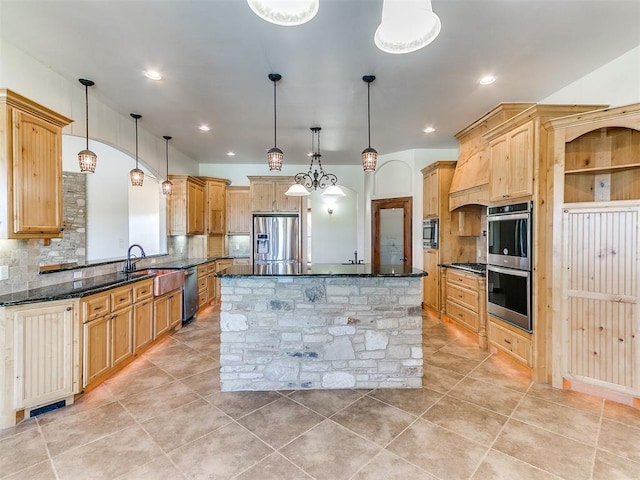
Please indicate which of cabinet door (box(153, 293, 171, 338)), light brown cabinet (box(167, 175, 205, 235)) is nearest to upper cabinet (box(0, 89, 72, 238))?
cabinet door (box(153, 293, 171, 338))

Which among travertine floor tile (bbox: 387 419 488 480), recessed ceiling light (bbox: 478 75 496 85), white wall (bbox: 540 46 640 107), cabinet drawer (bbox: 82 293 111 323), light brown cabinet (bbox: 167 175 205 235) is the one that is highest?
recessed ceiling light (bbox: 478 75 496 85)

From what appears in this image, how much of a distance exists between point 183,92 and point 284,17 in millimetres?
2612

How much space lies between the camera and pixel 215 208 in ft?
20.4

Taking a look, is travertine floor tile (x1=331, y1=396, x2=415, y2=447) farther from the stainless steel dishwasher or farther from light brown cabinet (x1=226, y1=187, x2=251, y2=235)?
light brown cabinet (x1=226, y1=187, x2=251, y2=235)

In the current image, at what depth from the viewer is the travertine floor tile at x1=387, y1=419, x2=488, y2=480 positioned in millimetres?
1769

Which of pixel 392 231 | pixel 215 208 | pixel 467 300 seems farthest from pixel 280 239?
pixel 467 300

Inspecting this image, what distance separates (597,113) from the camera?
2535mm

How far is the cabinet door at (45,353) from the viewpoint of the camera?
223 centimetres

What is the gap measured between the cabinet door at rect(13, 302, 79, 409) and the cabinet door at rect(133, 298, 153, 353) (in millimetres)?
809

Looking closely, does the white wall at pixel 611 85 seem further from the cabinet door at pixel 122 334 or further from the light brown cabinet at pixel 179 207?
the light brown cabinet at pixel 179 207

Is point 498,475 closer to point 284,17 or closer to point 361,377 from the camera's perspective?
point 361,377

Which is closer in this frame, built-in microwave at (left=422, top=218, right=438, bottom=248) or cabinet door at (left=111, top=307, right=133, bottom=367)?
cabinet door at (left=111, top=307, right=133, bottom=367)

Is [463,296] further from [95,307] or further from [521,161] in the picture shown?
[95,307]

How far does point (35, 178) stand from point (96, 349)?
1590mm
